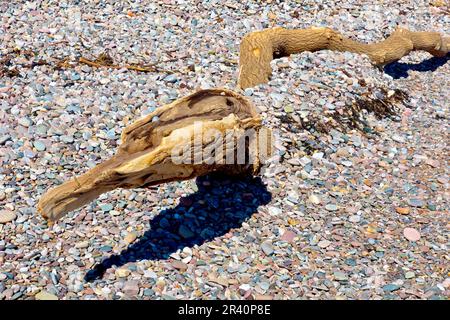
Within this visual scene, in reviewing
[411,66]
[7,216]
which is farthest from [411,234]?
[411,66]

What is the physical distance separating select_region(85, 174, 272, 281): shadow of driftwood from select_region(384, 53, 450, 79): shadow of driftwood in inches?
207

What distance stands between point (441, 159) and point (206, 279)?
162 inches

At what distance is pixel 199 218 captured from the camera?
636 centimetres

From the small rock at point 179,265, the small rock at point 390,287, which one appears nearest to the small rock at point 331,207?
the small rock at point 390,287

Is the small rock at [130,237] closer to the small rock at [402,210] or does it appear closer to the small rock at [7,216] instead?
the small rock at [7,216]

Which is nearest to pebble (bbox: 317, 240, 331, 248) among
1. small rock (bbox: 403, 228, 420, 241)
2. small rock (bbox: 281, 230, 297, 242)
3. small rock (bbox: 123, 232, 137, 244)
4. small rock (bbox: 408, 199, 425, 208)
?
small rock (bbox: 281, 230, 297, 242)

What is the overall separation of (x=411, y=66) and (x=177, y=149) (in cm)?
727

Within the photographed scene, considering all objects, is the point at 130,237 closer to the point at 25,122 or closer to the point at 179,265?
the point at 179,265

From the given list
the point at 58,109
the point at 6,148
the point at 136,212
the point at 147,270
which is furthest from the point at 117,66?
the point at 147,270

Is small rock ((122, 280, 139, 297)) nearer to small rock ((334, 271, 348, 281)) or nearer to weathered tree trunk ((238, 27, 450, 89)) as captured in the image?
small rock ((334, 271, 348, 281))

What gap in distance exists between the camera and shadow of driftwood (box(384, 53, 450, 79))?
11.3 metres

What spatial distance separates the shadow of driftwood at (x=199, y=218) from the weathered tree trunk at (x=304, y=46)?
2.32 meters

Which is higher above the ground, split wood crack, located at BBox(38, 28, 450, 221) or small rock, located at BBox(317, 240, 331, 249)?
split wood crack, located at BBox(38, 28, 450, 221)

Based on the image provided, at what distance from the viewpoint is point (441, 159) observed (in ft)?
27.4
